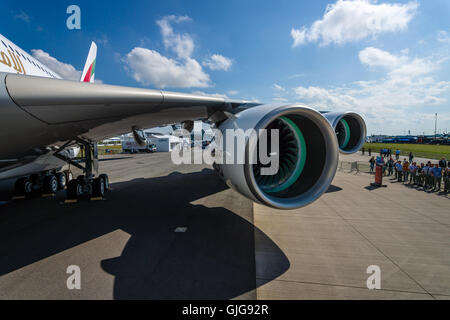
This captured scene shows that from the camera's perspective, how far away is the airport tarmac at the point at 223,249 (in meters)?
2.79

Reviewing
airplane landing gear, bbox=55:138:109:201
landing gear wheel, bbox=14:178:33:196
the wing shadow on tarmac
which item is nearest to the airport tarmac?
the wing shadow on tarmac

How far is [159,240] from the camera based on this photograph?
4180 millimetres

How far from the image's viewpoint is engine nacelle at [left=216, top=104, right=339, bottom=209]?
3154mm

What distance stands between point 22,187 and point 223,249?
341 inches

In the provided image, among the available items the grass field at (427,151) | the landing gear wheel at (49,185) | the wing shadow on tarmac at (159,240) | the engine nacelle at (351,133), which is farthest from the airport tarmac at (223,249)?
the grass field at (427,151)

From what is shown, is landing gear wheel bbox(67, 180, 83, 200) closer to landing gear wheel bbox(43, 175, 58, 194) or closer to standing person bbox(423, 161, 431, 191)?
landing gear wheel bbox(43, 175, 58, 194)

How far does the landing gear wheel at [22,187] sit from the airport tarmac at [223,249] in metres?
1.05

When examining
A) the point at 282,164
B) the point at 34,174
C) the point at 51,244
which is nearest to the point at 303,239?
the point at 282,164

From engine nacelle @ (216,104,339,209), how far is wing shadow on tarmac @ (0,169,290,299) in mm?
1162

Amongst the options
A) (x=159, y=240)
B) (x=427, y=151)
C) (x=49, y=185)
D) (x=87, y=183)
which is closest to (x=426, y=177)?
(x=159, y=240)

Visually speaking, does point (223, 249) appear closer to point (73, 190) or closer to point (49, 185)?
point (73, 190)

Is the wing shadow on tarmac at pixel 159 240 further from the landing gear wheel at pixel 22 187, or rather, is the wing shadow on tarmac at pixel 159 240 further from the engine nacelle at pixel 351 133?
the engine nacelle at pixel 351 133

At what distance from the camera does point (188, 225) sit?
4941 mm
